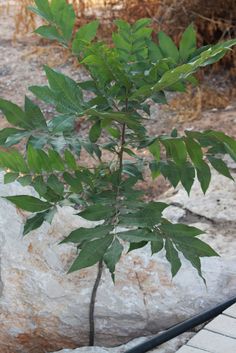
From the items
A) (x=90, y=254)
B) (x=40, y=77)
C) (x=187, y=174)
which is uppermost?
(x=187, y=174)

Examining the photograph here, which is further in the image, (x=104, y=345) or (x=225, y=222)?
(x=225, y=222)

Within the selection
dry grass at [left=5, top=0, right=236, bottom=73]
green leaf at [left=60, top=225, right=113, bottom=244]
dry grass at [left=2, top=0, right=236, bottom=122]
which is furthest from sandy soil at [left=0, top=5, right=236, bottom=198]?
green leaf at [left=60, top=225, right=113, bottom=244]

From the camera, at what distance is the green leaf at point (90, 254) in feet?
7.91

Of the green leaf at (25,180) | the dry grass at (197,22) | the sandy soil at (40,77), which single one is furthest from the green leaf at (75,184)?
the dry grass at (197,22)

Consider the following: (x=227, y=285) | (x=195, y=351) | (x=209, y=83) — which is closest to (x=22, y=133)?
(x=195, y=351)

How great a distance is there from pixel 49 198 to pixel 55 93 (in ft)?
1.30

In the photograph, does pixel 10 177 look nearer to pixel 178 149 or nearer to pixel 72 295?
pixel 178 149

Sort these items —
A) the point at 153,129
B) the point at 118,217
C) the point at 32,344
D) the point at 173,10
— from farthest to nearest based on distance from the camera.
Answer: the point at 173,10 < the point at 153,129 < the point at 32,344 < the point at 118,217

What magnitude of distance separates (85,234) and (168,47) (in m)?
0.55

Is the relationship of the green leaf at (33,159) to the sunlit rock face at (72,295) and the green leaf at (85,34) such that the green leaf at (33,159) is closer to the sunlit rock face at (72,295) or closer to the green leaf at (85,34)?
the green leaf at (85,34)

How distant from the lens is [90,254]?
2.42 meters

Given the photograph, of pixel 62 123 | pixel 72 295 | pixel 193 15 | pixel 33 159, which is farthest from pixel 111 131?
pixel 193 15

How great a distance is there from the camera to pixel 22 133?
2.37 m

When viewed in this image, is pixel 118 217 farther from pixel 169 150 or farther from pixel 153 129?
pixel 153 129
